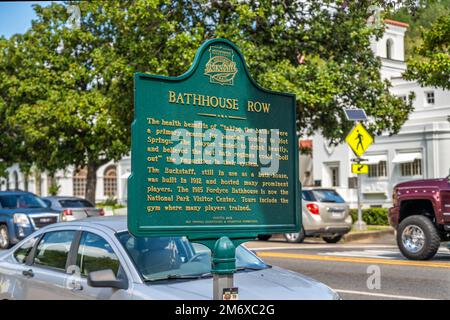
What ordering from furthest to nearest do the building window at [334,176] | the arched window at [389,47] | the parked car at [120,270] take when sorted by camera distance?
the arched window at [389,47] < the building window at [334,176] < the parked car at [120,270]

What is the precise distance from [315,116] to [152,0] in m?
7.64

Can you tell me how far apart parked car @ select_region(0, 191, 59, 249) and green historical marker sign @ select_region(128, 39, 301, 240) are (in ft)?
49.9

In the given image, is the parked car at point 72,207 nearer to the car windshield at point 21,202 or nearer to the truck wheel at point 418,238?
the car windshield at point 21,202

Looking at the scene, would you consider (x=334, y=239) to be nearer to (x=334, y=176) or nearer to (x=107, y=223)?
(x=107, y=223)

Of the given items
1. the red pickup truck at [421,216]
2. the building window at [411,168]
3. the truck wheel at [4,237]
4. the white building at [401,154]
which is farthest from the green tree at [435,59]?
the building window at [411,168]

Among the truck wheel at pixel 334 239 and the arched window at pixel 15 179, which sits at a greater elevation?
the arched window at pixel 15 179

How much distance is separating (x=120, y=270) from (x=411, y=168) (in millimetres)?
35697

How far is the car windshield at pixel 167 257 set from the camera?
621 centimetres

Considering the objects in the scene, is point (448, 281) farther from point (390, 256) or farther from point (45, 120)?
point (45, 120)

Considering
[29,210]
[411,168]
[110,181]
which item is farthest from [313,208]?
[110,181]

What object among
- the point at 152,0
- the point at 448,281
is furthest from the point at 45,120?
the point at 448,281

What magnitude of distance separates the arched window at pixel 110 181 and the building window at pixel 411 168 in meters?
32.5

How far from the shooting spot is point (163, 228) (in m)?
5.55
